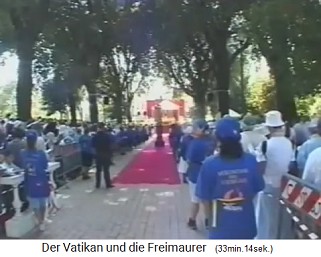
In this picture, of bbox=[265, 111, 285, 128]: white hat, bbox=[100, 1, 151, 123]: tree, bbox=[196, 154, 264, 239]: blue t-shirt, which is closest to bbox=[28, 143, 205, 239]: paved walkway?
bbox=[265, 111, 285, 128]: white hat

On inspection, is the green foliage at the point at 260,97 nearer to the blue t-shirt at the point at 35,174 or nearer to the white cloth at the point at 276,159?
the blue t-shirt at the point at 35,174

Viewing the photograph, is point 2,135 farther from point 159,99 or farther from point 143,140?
point 143,140

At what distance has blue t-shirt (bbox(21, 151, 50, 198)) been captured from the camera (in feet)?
14.1

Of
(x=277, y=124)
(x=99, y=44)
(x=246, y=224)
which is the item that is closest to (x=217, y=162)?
(x=246, y=224)

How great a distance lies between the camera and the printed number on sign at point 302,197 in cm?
293

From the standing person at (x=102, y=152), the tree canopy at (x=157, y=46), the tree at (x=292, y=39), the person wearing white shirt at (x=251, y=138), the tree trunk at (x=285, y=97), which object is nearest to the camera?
the person wearing white shirt at (x=251, y=138)

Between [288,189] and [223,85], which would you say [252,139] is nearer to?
[288,189]

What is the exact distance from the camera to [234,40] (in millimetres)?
15406

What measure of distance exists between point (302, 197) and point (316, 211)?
0.95ft

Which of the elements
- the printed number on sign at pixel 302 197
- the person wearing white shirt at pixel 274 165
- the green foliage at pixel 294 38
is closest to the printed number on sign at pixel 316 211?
the printed number on sign at pixel 302 197

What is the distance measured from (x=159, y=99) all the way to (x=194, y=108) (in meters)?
4.82

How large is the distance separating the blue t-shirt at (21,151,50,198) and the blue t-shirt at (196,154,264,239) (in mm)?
2183

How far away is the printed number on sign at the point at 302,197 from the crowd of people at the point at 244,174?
0.14ft

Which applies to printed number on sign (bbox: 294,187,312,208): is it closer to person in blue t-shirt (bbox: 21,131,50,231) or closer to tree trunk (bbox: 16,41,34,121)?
person in blue t-shirt (bbox: 21,131,50,231)
